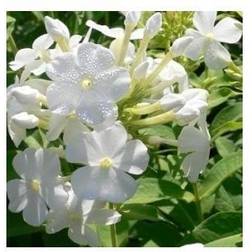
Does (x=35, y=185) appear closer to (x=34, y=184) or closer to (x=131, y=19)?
(x=34, y=184)

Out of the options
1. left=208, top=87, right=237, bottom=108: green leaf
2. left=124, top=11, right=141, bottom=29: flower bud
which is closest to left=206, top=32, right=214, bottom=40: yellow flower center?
left=208, top=87, right=237, bottom=108: green leaf

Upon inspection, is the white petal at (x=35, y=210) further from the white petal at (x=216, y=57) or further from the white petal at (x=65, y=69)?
the white petal at (x=216, y=57)

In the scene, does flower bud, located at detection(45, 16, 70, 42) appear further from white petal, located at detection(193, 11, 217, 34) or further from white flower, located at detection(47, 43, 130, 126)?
white petal, located at detection(193, 11, 217, 34)

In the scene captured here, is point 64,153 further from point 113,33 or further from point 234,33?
point 234,33

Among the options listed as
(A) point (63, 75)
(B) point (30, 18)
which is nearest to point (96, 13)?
(B) point (30, 18)

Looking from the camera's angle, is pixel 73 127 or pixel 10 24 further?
pixel 10 24

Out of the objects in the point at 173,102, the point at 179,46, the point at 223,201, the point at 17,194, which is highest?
the point at 179,46

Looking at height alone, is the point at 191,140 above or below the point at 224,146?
above

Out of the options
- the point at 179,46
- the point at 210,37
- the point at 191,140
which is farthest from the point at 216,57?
the point at 191,140
